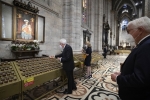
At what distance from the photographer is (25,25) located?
498cm

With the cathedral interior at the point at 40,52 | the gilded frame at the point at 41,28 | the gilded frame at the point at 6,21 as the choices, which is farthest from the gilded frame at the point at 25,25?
the gilded frame at the point at 41,28

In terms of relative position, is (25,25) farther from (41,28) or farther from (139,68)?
(139,68)

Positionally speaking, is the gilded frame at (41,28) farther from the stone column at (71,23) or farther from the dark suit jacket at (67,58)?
the dark suit jacket at (67,58)

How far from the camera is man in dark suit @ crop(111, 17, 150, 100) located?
0.97m

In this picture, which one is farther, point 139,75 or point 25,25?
point 25,25

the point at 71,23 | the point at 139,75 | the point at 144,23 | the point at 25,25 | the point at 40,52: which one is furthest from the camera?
the point at 71,23

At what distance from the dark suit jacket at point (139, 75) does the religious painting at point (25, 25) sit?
4.90 metres

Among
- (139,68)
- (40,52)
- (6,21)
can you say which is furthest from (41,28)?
(139,68)

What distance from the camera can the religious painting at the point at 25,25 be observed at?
15.3 feet

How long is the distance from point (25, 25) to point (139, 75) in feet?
17.4

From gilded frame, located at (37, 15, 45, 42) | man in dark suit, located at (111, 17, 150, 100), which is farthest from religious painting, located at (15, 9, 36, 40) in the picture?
man in dark suit, located at (111, 17, 150, 100)

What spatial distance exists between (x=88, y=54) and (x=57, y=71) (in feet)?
6.89

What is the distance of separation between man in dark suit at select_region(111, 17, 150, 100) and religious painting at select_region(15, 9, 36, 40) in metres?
4.88

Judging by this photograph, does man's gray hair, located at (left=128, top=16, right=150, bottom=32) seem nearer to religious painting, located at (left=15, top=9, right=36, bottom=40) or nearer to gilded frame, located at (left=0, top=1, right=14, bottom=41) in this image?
gilded frame, located at (left=0, top=1, right=14, bottom=41)
